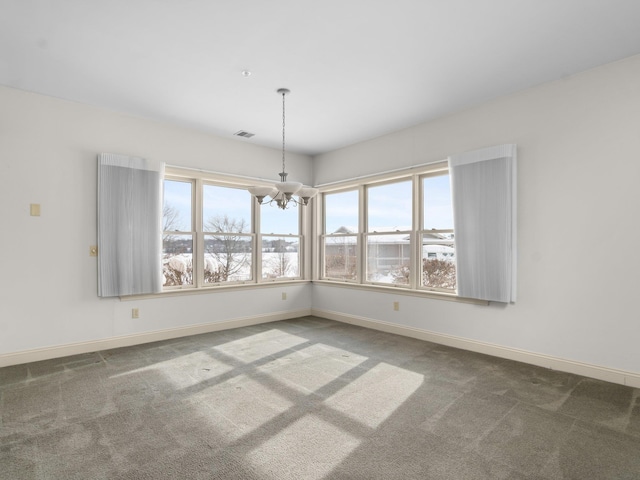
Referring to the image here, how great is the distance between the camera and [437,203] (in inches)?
184

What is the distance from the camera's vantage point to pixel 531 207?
367cm

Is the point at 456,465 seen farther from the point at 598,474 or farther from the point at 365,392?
the point at 365,392

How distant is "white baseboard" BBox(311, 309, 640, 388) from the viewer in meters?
3.12

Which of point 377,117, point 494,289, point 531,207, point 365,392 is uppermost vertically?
point 377,117

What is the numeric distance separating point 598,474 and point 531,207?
8.19 feet

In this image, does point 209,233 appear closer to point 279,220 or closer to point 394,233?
point 279,220

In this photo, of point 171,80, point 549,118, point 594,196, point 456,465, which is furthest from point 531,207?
point 171,80

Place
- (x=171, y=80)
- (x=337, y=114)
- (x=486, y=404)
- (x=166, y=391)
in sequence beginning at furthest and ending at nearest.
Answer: (x=337, y=114) → (x=171, y=80) → (x=166, y=391) → (x=486, y=404)

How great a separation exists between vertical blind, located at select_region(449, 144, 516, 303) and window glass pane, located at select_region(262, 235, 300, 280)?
9.62 ft

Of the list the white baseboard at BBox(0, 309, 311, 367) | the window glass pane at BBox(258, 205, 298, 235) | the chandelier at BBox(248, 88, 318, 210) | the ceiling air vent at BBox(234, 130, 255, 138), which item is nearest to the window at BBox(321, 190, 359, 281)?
the window glass pane at BBox(258, 205, 298, 235)

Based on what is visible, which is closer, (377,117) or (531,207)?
(531,207)

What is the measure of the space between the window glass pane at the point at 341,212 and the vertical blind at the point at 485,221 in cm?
192

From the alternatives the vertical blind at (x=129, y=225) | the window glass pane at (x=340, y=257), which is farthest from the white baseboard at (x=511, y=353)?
the vertical blind at (x=129, y=225)

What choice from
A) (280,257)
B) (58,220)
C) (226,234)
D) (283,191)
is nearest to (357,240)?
(280,257)
